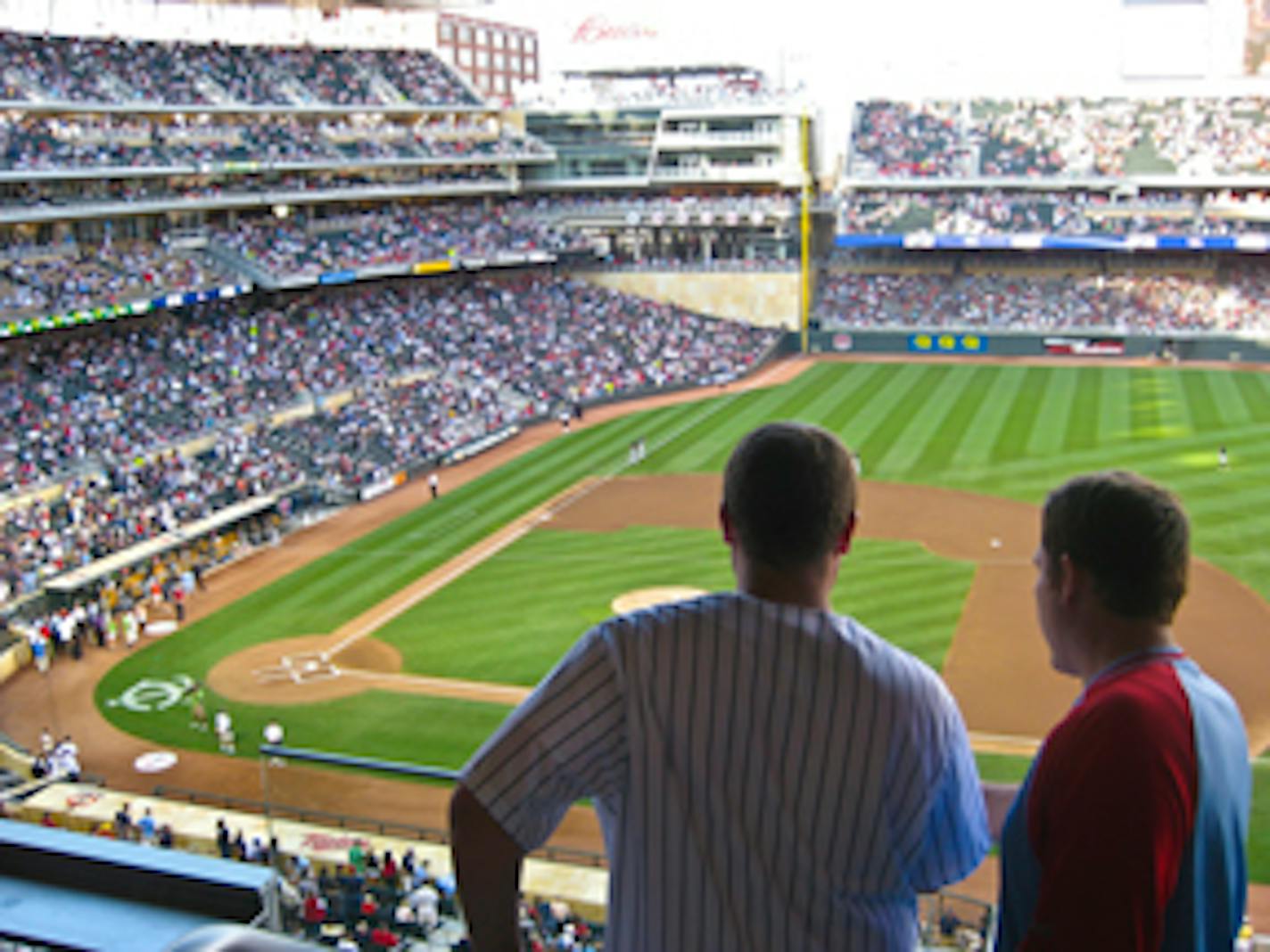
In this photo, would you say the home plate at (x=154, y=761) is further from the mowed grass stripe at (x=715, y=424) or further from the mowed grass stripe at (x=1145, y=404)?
the mowed grass stripe at (x=1145, y=404)

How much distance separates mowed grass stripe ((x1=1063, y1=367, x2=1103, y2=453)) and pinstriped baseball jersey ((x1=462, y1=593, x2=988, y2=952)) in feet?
119

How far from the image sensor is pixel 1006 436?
38.9m

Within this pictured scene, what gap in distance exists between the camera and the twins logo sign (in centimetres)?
2234

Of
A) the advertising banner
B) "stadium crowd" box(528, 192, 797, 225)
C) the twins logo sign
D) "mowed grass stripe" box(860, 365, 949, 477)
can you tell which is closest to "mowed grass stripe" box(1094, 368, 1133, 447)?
"mowed grass stripe" box(860, 365, 949, 477)

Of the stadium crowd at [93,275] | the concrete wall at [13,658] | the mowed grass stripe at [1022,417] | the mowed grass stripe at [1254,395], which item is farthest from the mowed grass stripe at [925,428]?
the stadium crowd at [93,275]

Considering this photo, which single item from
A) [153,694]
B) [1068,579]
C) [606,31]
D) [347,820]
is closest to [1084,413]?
[153,694]

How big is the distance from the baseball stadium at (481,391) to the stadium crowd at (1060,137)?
24cm

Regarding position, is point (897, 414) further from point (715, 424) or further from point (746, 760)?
point (746, 760)

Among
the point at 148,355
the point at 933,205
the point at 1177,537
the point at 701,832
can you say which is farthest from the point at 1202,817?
the point at 933,205

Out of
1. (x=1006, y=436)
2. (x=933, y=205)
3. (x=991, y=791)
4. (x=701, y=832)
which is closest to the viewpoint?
(x=701, y=832)

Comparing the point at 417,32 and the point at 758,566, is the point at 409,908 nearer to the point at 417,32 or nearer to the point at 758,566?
the point at 758,566

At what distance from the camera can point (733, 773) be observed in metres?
2.54

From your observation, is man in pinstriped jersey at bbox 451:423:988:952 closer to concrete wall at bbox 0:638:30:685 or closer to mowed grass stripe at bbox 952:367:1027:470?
concrete wall at bbox 0:638:30:685

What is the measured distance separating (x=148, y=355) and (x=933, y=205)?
38389 millimetres
